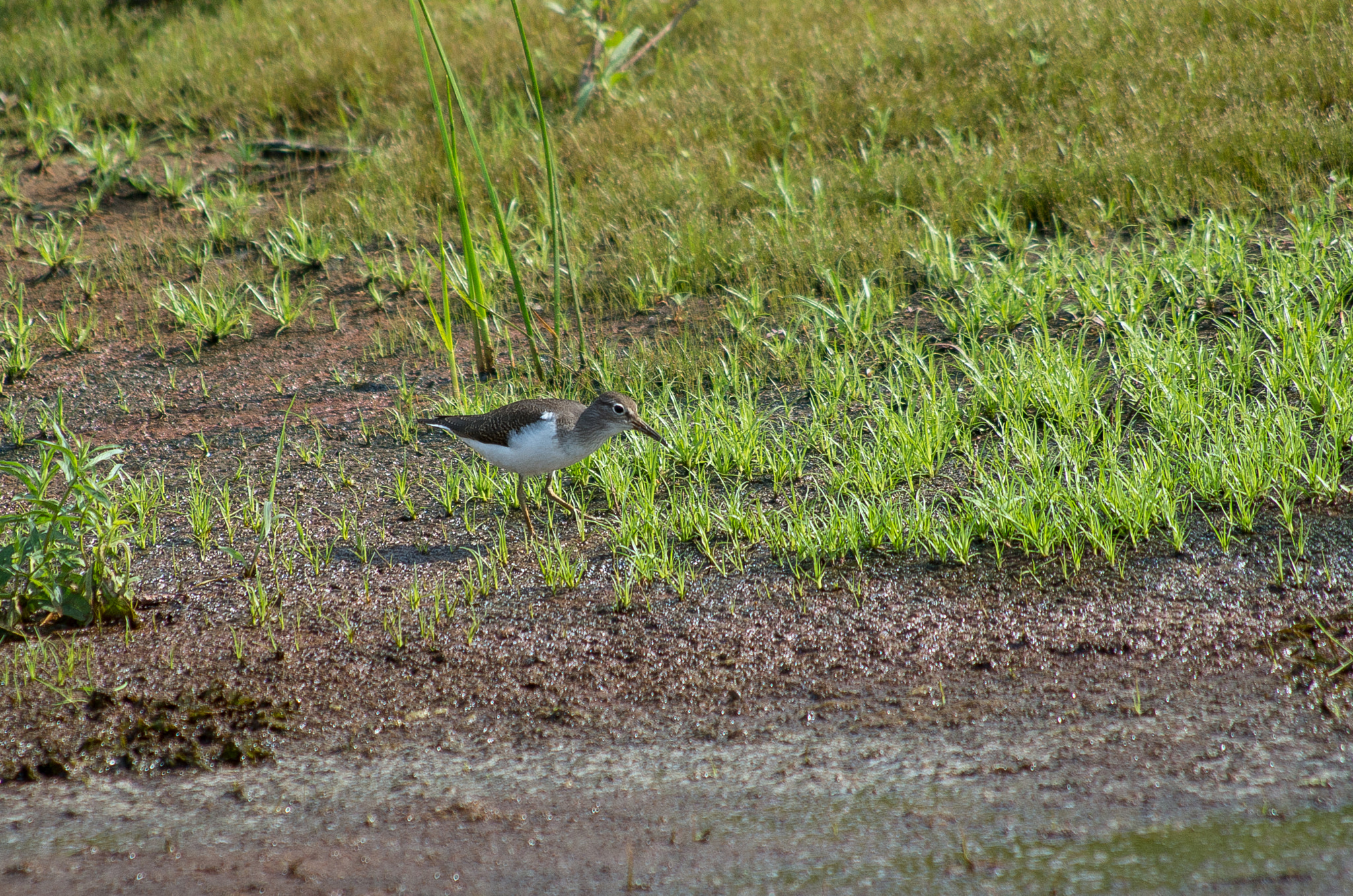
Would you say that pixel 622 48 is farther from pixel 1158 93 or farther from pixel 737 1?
pixel 1158 93

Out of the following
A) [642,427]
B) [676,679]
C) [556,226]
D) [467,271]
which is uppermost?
[556,226]

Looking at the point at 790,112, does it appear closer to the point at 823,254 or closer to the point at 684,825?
the point at 823,254

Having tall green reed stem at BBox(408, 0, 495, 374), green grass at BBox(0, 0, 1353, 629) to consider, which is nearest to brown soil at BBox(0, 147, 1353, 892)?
green grass at BBox(0, 0, 1353, 629)

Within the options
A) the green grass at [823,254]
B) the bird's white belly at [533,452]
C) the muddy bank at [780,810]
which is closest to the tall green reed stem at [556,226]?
the green grass at [823,254]

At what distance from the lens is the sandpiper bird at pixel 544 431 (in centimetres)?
496

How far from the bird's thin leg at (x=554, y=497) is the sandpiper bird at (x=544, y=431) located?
0.01 metres

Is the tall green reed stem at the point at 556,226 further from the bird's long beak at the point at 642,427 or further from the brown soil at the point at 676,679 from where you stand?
the brown soil at the point at 676,679

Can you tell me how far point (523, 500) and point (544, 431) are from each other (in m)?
0.52

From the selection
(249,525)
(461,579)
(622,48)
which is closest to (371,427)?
(249,525)

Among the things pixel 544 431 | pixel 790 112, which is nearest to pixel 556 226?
pixel 544 431

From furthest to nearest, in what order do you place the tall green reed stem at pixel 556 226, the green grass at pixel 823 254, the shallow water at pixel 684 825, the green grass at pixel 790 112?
the green grass at pixel 790 112
the tall green reed stem at pixel 556 226
the green grass at pixel 823 254
the shallow water at pixel 684 825

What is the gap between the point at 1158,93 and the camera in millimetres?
8555

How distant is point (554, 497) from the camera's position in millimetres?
5336

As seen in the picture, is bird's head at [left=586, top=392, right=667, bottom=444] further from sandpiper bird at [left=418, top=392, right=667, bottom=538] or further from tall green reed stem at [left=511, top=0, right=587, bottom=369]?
tall green reed stem at [left=511, top=0, right=587, bottom=369]
